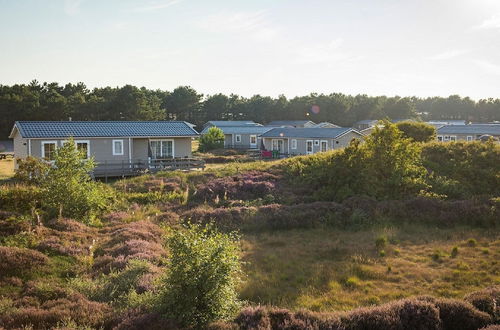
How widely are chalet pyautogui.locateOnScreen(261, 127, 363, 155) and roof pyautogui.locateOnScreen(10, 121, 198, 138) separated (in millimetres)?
17348

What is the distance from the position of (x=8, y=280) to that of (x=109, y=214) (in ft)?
28.6

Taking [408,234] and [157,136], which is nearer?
[408,234]

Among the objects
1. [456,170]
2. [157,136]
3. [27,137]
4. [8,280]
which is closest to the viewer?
[8,280]

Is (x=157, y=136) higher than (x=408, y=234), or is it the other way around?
(x=157, y=136)

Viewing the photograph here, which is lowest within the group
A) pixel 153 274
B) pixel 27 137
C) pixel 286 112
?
pixel 153 274

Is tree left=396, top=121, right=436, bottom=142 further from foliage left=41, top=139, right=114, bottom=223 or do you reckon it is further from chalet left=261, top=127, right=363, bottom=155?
foliage left=41, top=139, right=114, bottom=223

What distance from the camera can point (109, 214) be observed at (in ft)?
60.5

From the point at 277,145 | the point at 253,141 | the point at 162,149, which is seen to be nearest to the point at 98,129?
the point at 162,149

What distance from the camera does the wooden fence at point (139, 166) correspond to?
3156 centimetres

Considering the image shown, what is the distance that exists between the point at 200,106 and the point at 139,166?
231 feet

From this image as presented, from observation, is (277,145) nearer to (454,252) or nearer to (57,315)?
(454,252)

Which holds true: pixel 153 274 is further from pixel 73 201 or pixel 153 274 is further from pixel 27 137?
pixel 27 137

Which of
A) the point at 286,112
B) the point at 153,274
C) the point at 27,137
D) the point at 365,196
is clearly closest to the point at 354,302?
the point at 153,274

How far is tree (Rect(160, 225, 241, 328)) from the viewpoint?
7723mm
